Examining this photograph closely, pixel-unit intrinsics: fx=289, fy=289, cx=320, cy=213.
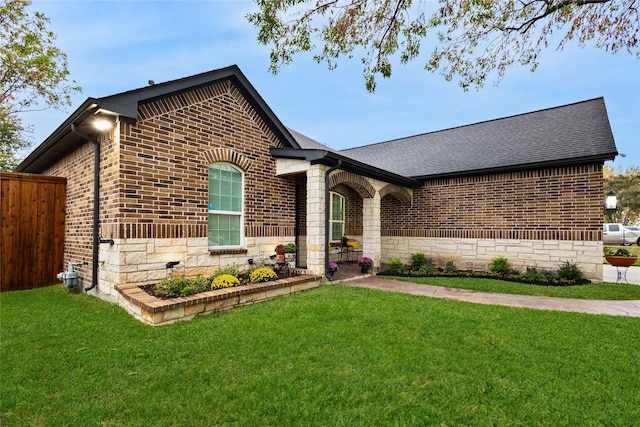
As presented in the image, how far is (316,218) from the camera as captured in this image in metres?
6.77

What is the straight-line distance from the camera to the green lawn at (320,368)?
2.23 m

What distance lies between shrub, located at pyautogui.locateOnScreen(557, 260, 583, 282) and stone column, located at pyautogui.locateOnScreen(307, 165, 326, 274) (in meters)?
6.31

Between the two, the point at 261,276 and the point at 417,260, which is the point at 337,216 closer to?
the point at 417,260

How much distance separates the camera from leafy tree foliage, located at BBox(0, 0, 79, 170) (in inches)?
419

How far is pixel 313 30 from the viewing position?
17.1 feet

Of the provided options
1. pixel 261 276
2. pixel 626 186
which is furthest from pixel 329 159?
pixel 626 186

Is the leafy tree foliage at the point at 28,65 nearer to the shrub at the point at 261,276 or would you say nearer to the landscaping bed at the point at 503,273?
the shrub at the point at 261,276

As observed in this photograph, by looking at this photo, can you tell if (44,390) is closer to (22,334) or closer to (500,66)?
(22,334)

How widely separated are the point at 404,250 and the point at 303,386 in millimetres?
8628

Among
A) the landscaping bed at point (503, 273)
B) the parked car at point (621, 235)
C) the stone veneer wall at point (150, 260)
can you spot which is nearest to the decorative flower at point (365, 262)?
the landscaping bed at point (503, 273)

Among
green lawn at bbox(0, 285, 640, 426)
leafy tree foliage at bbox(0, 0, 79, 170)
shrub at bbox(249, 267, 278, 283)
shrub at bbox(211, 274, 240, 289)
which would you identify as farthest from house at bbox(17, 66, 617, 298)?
leafy tree foliage at bbox(0, 0, 79, 170)

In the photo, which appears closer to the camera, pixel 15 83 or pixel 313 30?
pixel 313 30

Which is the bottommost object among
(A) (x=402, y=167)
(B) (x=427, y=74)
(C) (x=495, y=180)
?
(C) (x=495, y=180)

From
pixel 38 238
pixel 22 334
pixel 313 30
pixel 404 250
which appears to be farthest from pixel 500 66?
pixel 38 238
